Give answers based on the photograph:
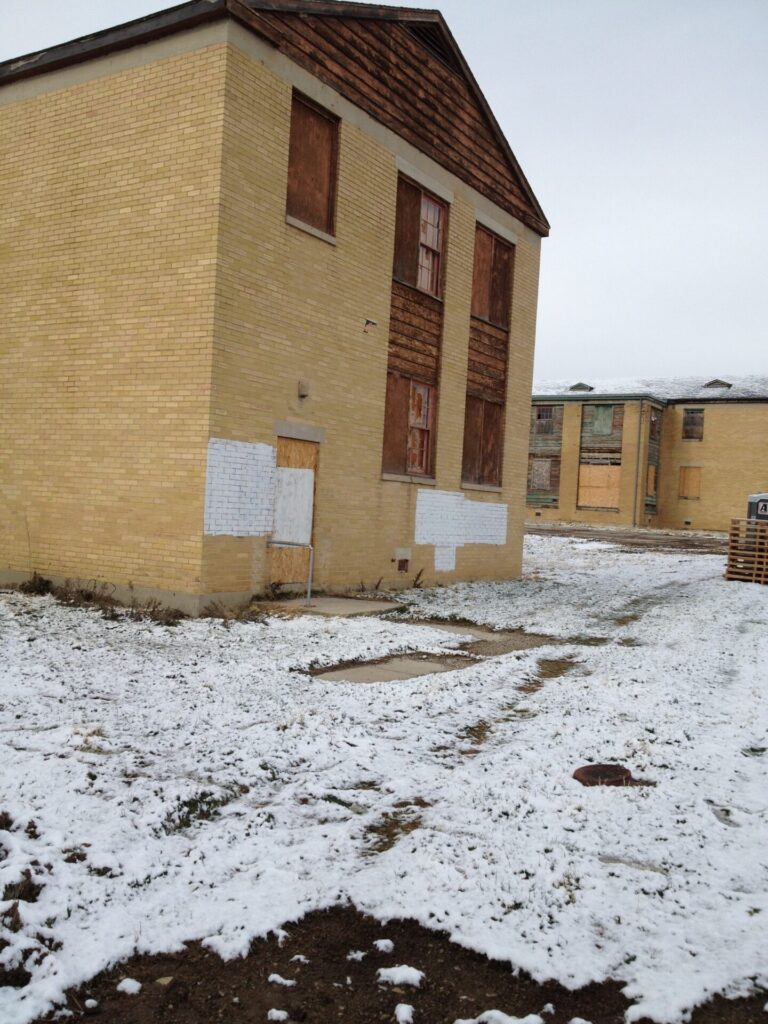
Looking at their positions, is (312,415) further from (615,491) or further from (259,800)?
(615,491)

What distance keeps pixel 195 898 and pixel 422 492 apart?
1235cm

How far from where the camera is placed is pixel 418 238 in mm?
15586

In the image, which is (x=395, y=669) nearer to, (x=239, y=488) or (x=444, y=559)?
(x=239, y=488)

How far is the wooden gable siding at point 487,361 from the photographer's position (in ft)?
57.0

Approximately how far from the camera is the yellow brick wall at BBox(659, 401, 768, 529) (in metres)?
47.8

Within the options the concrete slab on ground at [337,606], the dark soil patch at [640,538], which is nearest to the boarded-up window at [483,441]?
the concrete slab on ground at [337,606]

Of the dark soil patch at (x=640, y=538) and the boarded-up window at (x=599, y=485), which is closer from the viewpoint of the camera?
the dark soil patch at (x=640, y=538)

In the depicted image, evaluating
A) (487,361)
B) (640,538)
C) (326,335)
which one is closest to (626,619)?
(326,335)

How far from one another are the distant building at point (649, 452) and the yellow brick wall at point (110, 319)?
38.6 m

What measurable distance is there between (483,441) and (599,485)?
31.8 meters

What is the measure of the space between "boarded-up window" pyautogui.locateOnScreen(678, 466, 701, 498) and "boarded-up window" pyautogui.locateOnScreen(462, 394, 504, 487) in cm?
3522

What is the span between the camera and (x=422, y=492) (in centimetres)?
1575

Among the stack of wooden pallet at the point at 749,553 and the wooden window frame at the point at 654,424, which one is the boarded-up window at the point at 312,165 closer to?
the stack of wooden pallet at the point at 749,553

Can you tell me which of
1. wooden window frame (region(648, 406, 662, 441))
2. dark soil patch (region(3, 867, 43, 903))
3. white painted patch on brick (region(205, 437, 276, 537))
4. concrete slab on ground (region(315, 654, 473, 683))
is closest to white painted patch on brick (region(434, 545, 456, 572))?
white painted patch on brick (region(205, 437, 276, 537))
